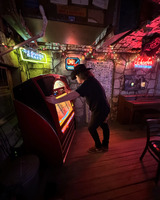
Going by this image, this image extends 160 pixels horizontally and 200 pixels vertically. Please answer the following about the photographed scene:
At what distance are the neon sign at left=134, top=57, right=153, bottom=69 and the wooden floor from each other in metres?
3.52

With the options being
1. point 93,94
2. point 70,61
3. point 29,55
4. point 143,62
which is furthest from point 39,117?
point 143,62

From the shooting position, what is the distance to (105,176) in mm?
1865

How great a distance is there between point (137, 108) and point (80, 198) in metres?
3.51

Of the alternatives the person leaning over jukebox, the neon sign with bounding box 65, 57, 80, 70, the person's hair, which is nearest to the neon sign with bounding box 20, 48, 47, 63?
the neon sign with bounding box 65, 57, 80, 70

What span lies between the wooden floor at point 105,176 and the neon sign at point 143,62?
352 cm

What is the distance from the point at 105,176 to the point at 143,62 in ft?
16.0

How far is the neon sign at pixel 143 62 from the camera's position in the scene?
→ 3.99 metres

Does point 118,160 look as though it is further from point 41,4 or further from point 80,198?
point 41,4

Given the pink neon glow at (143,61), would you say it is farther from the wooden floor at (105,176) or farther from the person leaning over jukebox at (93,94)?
the wooden floor at (105,176)

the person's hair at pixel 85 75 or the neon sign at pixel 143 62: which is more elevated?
the neon sign at pixel 143 62

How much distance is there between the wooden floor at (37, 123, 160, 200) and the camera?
1543 mm

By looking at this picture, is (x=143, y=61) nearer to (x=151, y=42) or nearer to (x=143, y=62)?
(x=143, y=62)

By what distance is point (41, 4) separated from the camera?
1.45 meters

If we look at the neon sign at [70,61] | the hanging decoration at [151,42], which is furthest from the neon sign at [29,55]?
the hanging decoration at [151,42]
